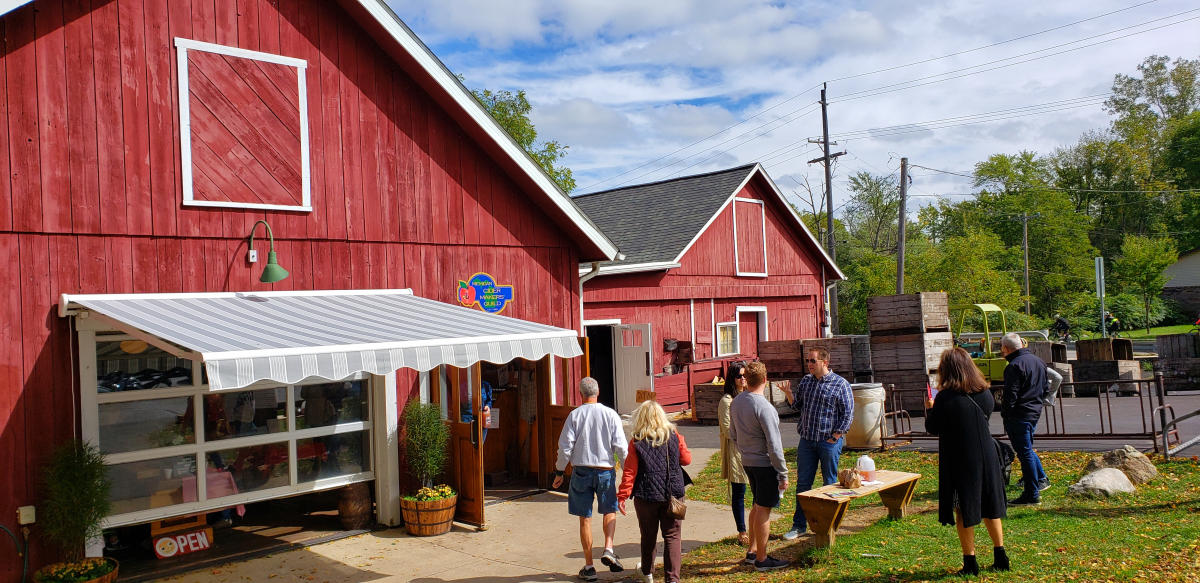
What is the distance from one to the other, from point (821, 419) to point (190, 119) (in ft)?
22.5

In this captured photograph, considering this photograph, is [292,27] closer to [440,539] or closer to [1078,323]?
[440,539]

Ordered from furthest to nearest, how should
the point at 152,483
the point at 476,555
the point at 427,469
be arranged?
the point at 427,469
the point at 476,555
the point at 152,483

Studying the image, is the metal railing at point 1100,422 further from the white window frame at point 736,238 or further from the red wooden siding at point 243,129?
the red wooden siding at point 243,129

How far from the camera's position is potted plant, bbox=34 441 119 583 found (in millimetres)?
7191

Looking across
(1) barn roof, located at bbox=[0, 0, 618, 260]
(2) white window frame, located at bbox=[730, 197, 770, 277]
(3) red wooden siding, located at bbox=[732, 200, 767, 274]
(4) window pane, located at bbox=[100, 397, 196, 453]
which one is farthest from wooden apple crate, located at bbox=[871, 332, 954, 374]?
(4) window pane, located at bbox=[100, 397, 196, 453]

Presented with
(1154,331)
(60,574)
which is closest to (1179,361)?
(60,574)

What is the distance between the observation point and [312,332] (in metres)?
7.38

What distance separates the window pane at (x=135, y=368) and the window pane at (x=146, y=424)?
17 centimetres

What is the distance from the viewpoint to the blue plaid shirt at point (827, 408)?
25.6 feet

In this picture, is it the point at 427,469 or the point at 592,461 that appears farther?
the point at 427,469

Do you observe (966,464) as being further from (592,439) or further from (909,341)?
(909,341)

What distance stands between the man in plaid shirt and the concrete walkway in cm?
127

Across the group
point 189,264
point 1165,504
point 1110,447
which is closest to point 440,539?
point 189,264

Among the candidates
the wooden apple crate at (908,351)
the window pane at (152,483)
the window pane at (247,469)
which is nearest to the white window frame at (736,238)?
the wooden apple crate at (908,351)
